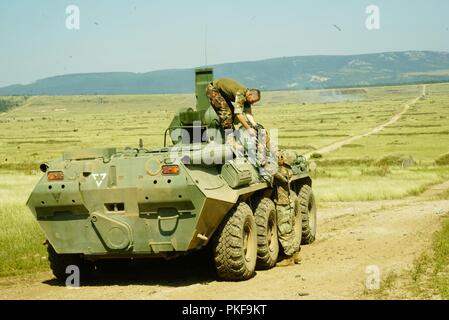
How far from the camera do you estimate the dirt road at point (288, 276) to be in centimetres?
1020

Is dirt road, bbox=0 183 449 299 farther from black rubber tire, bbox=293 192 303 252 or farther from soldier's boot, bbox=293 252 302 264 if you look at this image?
black rubber tire, bbox=293 192 303 252

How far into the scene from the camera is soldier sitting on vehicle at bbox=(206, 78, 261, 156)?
12383 millimetres

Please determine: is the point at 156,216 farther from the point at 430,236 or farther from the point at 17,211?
the point at 17,211

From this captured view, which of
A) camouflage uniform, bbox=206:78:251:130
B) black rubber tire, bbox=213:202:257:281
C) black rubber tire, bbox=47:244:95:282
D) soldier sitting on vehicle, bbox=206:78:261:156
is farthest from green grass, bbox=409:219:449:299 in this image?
black rubber tire, bbox=47:244:95:282

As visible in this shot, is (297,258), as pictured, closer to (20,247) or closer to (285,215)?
(285,215)

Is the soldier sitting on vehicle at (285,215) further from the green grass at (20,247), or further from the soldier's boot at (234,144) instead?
the green grass at (20,247)

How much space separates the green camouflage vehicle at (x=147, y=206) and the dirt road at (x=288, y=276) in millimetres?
503

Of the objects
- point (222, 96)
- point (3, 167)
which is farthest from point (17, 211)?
point (3, 167)

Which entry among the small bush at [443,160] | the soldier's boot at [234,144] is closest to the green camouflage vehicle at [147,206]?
the soldier's boot at [234,144]

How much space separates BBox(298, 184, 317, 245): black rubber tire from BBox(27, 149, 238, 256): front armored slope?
192 inches

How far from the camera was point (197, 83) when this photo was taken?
541 inches

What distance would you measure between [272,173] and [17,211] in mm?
9690

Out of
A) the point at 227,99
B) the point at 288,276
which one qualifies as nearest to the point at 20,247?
the point at 227,99

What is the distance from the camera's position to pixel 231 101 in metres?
12.7
